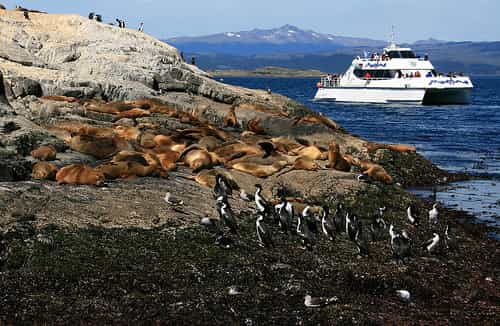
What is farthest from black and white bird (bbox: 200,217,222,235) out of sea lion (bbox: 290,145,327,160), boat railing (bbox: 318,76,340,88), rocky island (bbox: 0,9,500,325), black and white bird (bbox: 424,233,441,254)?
boat railing (bbox: 318,76,340,88)

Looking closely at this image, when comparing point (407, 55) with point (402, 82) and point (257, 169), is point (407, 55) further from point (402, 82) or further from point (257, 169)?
point (257, 169)

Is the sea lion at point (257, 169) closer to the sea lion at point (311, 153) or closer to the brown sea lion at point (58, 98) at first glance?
the sea lion at point (311, 153)

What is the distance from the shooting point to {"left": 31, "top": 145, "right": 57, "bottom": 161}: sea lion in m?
13.1

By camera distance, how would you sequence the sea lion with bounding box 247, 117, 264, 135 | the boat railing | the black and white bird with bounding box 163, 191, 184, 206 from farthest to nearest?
the boat railing
the sea lion with bounding box 247, 117, 264, 135
the black and white bird with bounding box 163, 191, 184, 206

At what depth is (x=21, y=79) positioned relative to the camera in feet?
63.8

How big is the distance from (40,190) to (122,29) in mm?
16219

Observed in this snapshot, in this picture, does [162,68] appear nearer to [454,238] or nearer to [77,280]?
[454,238]

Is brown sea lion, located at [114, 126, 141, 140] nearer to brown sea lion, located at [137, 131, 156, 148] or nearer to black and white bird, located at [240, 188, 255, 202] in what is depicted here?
brown sea lion, located at [137, 131, 156, 148]

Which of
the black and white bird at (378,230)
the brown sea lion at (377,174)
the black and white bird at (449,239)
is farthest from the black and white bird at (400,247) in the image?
the brown sea lion at (377,174)

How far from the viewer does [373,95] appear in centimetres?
6475

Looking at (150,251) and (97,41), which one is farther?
(97,41)

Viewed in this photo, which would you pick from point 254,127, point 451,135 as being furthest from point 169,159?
point 451,135

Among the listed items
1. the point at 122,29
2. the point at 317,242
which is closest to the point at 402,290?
the point at 317,242

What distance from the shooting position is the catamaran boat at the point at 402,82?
6244 cm
